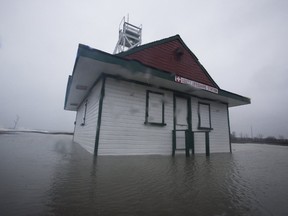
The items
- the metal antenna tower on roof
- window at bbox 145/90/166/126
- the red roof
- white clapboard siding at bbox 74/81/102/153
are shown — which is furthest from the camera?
the metal antenna tower on roof

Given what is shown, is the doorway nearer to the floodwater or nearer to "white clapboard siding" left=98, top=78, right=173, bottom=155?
"white clapboard siding" left=98, top=78, right=173, bottom=155

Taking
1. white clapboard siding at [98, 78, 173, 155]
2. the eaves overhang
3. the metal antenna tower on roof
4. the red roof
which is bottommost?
white clapboard siding at [98, 78, 173, 155]

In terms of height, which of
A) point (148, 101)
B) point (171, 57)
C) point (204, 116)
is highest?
point (171, 57)

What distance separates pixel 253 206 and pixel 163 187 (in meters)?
0.86

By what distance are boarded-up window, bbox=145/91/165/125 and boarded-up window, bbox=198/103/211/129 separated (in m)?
2.26

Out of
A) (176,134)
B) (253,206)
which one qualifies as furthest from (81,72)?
(253,206)

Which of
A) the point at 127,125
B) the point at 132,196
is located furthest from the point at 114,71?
the point at 132,196

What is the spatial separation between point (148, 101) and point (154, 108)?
38cm

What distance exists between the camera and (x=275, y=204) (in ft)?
4.30

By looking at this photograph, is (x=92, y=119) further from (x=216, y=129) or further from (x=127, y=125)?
(x=216, y=129)

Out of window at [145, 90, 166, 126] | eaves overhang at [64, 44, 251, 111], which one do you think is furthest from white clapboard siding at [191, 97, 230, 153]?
window at [145, 90, 166, 126]

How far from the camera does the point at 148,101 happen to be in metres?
5.51

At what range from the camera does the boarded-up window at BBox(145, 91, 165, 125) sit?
5.47m

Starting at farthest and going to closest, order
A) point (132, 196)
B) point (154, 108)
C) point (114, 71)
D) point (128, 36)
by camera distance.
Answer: point (128, 36), point (154, 108), point (114, 71), point (132, 196)
